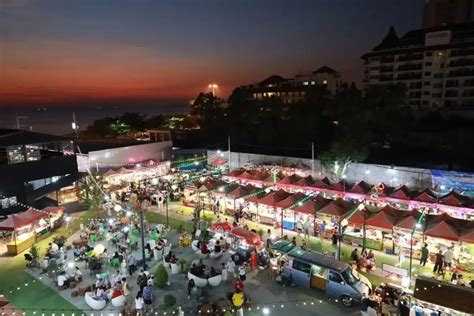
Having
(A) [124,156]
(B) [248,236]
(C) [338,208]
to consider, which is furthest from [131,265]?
(A) [124,156]

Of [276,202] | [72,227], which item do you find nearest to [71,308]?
[72,227]

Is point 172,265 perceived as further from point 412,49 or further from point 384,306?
point 412,49

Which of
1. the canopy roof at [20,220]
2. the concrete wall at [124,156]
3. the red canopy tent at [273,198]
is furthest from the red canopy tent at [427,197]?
the concrete wall at [124,156]

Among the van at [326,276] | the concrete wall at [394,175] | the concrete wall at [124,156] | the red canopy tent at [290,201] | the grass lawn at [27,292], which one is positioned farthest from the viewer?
the concrete wall at [124,156]

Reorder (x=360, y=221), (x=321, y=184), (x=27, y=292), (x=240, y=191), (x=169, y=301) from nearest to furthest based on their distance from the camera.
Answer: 1. (x=169, y=301)
2. (x=27, y=292)
3. (x=360, y=221)
4. (x=240, y=191)
5. (x=321, y=184)

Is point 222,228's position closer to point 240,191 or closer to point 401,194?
point 240,191

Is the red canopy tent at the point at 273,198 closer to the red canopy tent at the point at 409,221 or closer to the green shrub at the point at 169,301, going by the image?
the red canopy tent at the point at 409,221
